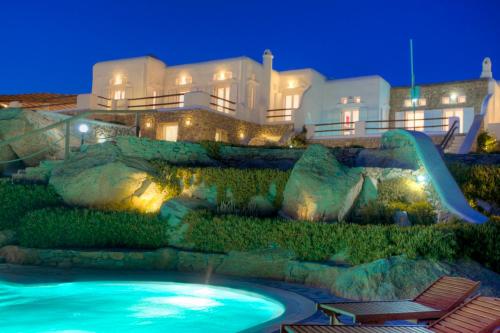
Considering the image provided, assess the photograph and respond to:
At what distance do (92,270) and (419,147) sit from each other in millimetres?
9571

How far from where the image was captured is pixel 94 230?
496 inches

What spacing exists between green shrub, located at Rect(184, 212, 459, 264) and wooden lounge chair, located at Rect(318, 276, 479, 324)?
2462 millimetres

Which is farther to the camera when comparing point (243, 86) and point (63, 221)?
point (243, 86)

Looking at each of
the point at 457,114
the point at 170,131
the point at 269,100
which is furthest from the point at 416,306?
the point at 457,114

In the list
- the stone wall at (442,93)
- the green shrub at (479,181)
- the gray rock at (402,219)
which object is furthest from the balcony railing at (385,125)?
the gray rock at (402,219)

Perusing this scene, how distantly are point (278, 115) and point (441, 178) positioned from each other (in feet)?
56.5

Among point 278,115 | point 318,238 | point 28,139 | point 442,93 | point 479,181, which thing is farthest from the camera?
point 278,115

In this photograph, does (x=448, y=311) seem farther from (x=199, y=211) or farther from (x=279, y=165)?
(x=279, y=165)

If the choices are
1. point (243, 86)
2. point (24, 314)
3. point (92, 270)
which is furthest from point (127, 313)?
point (243, 86)

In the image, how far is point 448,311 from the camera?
6168mm

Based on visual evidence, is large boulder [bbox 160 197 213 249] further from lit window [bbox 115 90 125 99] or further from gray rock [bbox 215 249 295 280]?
lit window [bbox 115 90 125 99]

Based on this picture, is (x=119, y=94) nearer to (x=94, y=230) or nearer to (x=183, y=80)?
(x=183, y=80)

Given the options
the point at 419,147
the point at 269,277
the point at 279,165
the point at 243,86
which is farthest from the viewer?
the point at 243,86

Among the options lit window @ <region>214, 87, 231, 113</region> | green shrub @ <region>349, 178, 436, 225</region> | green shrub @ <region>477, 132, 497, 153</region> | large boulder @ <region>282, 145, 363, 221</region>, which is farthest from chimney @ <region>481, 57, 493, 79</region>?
large boulder @ <region>282, 145, 363, 221</region>
